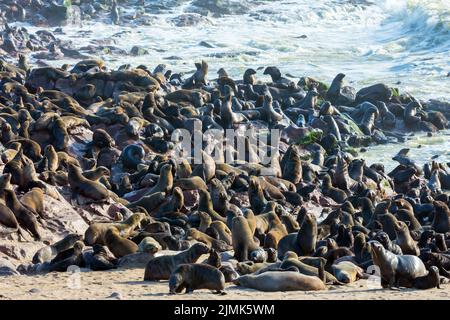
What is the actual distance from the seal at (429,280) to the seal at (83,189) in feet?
A: 18.3

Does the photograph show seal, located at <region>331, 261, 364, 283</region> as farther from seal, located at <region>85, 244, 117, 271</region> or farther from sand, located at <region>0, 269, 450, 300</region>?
seal, located at <region>85, 244, 117, 271</region>

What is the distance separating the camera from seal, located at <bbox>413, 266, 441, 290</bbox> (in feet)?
35.9

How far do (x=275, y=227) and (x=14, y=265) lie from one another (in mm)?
4431

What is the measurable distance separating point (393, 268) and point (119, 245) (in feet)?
11.6

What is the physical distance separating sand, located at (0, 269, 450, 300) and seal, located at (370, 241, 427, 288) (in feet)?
0.70

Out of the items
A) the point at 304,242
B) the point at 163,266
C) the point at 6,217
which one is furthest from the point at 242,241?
the point at 6,217

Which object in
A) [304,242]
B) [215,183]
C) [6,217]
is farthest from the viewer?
[215,183]

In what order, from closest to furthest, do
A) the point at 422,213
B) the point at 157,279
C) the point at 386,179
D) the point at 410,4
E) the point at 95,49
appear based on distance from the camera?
the point at 157,279 < the point at 422,213 < the point at 386,179 < the point at 95,49 < the point at 410,4

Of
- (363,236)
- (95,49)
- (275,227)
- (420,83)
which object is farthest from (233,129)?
(95,49)

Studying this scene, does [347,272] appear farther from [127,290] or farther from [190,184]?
[190,184]

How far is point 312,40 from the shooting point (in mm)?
42875

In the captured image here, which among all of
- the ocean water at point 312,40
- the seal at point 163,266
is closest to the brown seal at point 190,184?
the seal at point 163,266

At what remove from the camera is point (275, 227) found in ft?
47.4
